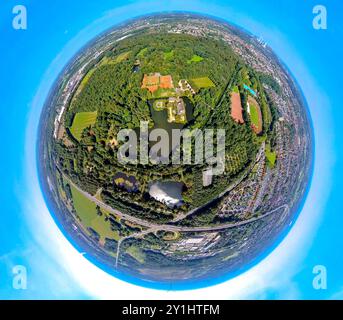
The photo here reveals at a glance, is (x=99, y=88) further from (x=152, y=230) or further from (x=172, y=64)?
(x=152, y=230)

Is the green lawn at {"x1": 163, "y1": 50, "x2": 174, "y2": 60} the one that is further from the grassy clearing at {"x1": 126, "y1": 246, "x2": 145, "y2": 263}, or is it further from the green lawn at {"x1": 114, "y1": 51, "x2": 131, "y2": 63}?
the grassy clearing at {"x1": 126, "y1": 246, "x2": 145, "y2": 263}

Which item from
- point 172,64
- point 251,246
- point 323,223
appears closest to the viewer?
point 323,223

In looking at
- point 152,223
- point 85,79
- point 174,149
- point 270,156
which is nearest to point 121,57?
point 85,79

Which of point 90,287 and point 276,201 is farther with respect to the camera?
point 276,201

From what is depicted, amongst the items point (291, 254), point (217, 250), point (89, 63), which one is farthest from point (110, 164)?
point (291, 254)

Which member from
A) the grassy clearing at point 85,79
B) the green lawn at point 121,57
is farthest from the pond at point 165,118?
the grassy clearing at point 85,79
